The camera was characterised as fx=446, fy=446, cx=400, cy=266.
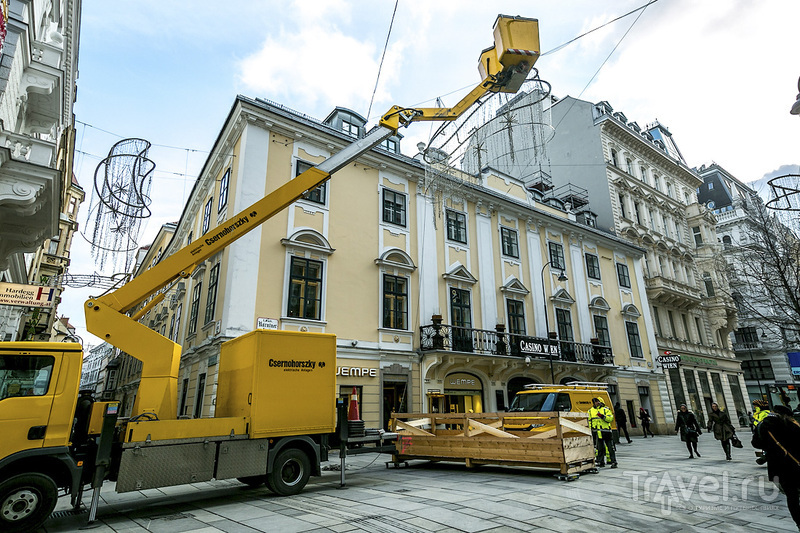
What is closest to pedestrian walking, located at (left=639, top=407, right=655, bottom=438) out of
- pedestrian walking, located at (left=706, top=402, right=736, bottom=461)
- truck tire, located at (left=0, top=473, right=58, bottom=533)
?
pedestrian walking, located at (left=706, top=402, right=736, bottom=461)

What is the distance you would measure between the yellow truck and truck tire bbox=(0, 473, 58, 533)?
1cm

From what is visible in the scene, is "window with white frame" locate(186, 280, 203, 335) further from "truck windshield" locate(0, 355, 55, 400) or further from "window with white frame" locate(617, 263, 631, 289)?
"window with white frame" locate(617, 263, 631, 289)

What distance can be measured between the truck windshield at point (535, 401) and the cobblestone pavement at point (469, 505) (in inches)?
136

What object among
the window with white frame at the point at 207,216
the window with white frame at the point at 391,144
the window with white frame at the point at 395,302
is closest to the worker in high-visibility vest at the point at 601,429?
the window with white frame at the point at 395,302

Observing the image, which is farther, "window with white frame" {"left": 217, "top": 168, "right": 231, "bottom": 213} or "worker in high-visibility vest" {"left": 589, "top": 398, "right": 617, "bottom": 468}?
"window with white frame" {"left": 217, "top": 168, "right": 231, "bottom": 213}

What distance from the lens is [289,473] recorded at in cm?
877

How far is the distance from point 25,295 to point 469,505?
12.1m

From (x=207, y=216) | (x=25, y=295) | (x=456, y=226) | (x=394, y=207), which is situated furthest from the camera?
(x=456, y=226)

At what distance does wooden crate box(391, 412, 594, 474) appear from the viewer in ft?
33.0

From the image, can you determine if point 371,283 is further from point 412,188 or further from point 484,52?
point 484,52

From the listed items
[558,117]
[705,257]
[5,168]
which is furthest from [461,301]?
[705,257]

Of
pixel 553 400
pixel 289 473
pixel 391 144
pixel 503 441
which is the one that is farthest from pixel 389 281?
pixel 289 473

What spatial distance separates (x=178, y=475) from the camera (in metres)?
7.39

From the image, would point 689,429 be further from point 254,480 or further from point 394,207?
point 394,207
